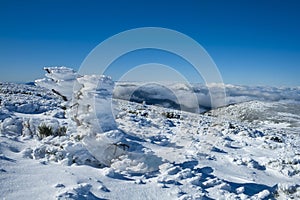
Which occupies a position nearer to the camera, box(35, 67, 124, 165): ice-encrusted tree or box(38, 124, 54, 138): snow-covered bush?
box(35, 67, 124, 165): ice-encrusted tree

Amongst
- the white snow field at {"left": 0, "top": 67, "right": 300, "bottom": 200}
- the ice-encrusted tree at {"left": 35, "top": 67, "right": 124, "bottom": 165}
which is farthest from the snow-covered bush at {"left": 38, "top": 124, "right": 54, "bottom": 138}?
the ice-encrusted tree at {"left": 35, "top": 67, "right": 124, "bottom": 165}

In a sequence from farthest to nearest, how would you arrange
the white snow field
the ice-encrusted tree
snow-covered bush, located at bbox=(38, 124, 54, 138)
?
snow-covered bush, located at bbox=(38, 124, 54, 138), the ice-encrusted tree, the white snow field

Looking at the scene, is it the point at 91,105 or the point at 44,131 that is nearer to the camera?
the point at 91,105

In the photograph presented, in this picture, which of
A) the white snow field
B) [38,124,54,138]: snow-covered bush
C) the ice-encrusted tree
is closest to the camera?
the white snow field

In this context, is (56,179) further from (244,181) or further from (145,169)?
(244,181)

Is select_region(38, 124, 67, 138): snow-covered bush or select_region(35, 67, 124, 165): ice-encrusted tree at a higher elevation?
select_region(35, 67, 124, 165): ice-encrusted tree

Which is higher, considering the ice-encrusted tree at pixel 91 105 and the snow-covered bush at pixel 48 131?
the ice-encrusted tree at pixel 91 105

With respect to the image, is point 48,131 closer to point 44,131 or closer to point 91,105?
point 44,131

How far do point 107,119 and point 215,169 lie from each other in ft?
8.92

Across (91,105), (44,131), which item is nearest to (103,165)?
(91,105)

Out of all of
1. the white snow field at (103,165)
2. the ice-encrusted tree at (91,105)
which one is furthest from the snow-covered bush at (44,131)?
the ice-encrusted tree at (91,105)

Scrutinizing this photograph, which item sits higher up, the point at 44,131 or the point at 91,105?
the point at 91,105

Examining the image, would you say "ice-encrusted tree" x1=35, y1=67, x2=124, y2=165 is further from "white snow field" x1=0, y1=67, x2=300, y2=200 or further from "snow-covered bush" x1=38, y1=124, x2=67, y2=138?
"snow-covered bush" x1=38, y1=124, x2=67, y2=138

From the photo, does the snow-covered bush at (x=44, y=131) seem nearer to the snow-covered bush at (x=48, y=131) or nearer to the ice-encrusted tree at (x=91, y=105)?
the snow-covered bush at (x=48, y=131)
